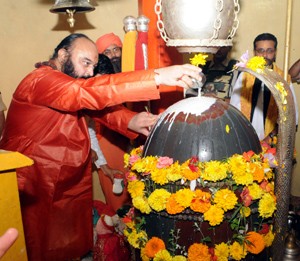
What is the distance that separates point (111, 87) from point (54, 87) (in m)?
0.49

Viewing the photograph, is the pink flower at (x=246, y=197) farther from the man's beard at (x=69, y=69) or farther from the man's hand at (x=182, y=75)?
the man's beard at (x=69, y=69)

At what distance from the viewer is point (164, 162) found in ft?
7.92

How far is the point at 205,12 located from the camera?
91.2 inches

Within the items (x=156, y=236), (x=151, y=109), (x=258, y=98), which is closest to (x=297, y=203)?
(x=258, y=98)

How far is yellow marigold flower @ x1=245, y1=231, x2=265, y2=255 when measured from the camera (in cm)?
242

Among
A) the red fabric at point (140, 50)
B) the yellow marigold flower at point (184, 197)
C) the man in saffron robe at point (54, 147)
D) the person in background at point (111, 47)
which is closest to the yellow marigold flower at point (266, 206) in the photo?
the yellow marigold flower at point (184, 197)

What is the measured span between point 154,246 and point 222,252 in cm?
43

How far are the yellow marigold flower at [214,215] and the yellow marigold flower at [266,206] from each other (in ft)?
0.98

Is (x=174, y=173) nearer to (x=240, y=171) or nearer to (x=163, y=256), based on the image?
(x=240, y=171)

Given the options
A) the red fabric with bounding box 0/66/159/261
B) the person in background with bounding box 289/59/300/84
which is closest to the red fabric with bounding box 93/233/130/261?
the red fabric with bounding box 0/66/159/261

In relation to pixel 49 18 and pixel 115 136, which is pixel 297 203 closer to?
pixel 115 136

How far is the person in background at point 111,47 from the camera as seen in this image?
502 cm

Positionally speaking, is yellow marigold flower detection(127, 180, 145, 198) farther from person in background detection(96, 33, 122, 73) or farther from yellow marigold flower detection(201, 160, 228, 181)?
person in background detection(96, 33, 122, 73)

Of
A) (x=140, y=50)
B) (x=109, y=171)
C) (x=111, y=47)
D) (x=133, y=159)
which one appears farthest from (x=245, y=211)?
(x=111, y=47)
